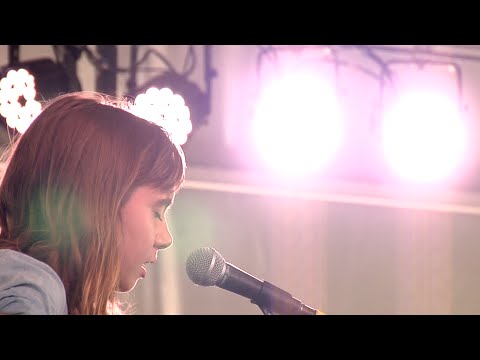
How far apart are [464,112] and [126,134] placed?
1.55 meters

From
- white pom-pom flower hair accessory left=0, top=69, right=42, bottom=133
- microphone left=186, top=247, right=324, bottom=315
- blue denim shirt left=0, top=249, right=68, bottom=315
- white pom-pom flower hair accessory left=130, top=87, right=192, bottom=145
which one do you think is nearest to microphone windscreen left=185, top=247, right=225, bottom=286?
microphone left=186, top=247, right=324, bottom=315

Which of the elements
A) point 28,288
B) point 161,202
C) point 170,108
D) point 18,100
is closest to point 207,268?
point 161,202

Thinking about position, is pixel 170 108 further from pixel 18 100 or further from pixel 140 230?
pixel 140 230

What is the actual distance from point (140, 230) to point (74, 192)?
0.24 m

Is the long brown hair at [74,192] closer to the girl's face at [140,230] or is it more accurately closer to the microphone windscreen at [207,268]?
the girl's face at [140,230]

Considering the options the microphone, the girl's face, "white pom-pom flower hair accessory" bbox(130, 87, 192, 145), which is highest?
"white pom-pom flower hair accessory" bbox(130, 87, 192, 145)

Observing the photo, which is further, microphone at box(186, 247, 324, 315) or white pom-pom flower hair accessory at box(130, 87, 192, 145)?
white pom-pom flower hair accessory at box(130, 87, 192, 145)

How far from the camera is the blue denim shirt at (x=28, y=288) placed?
107cm

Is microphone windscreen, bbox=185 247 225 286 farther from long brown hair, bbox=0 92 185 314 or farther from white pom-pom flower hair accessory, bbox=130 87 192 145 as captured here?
white pom-pom flower hair accessory, bbox=130 87 192 145

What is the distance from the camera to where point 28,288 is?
1.09 m

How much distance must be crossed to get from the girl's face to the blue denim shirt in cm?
38

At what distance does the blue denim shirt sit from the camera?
1.07m
